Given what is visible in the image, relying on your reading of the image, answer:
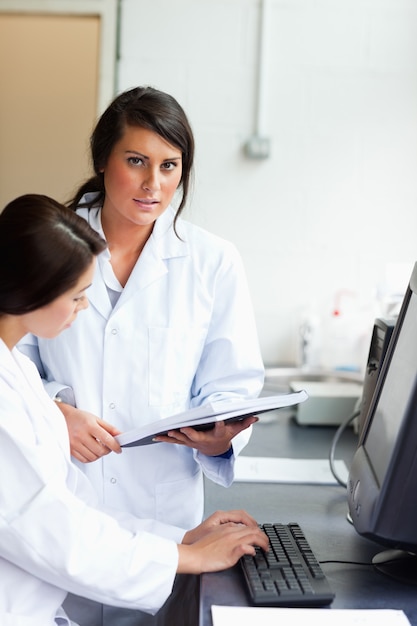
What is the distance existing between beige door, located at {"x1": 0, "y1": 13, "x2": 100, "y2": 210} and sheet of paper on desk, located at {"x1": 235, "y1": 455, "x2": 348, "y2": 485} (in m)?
2.47

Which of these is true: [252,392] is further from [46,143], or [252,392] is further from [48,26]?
[48,26]

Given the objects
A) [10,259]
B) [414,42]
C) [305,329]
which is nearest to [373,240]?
[305,329]

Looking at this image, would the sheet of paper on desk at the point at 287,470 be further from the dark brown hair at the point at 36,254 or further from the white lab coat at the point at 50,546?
the dark brown hair at the point at 36,254

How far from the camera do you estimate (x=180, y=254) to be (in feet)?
5.41

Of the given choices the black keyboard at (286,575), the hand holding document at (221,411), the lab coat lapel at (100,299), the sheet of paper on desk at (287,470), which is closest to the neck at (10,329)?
the hand holding document at (221,411)

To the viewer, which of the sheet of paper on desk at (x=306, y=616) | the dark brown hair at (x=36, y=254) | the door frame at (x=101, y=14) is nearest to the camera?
the sheet of paper on desk at (x=306, y=616)

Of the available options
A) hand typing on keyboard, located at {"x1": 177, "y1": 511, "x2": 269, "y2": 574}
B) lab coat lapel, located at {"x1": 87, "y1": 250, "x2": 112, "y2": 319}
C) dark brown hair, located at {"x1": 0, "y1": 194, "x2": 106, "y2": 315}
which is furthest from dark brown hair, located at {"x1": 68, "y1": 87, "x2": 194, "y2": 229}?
hand typing on keyboard, located at {"x1": 177, "y1": 511, "x2": 269, "y2": 574}

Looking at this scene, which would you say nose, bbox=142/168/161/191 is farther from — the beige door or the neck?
Result: the beige door

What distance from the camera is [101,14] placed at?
2.92 meters

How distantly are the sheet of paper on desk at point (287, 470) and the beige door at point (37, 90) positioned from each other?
8.10ft

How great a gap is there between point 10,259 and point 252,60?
2.05 m

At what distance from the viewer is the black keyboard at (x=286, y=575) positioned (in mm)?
1063

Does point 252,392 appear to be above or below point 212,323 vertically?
below

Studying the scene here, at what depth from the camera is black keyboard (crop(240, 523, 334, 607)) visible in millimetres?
1063
